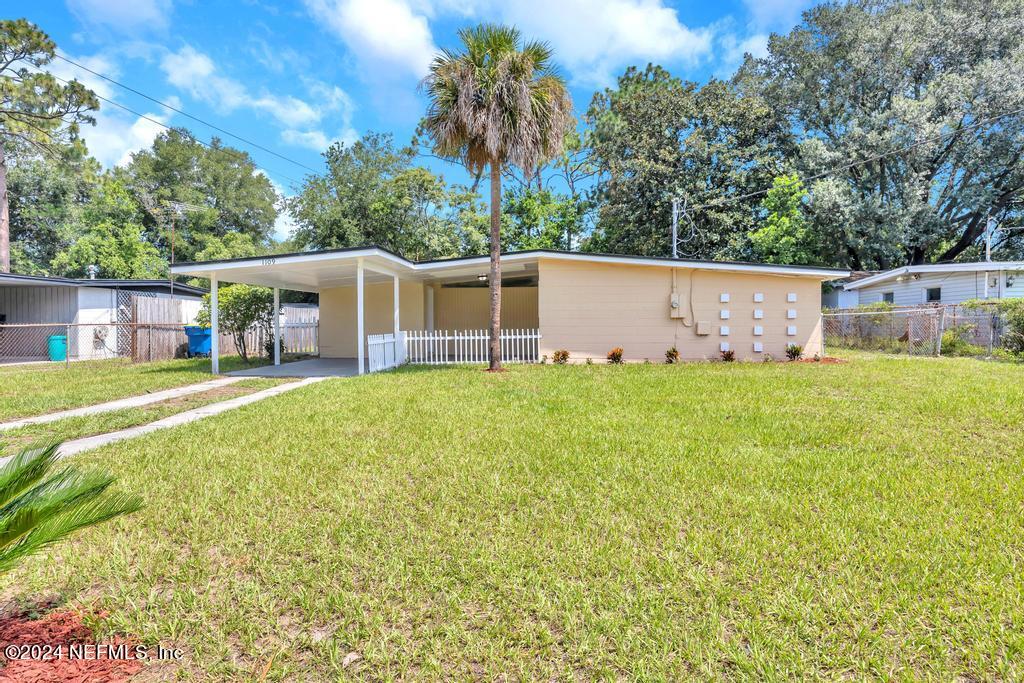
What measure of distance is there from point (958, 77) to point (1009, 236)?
9030mm

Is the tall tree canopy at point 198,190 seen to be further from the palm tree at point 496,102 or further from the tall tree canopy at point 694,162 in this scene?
the palm tree at point 496,102

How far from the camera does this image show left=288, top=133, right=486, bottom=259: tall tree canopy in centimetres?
2203

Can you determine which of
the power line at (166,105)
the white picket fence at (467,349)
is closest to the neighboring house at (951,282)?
the white picket fence at (467,349)

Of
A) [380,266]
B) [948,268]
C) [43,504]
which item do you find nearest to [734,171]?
[948,268]

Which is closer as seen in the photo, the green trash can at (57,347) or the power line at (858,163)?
the green trash can at (57,347)

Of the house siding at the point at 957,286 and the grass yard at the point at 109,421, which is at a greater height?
the house siding at the point at 957,286

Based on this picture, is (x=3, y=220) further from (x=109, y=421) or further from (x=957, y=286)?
(x=957, y=286)

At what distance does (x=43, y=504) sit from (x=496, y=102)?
888 cm

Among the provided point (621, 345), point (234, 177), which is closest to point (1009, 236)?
point (621, 345)

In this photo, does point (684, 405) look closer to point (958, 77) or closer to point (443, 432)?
point (443, 432)

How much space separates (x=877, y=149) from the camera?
63.3 feet

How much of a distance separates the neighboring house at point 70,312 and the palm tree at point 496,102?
42.7ft

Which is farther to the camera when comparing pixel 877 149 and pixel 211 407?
pixel 877 149

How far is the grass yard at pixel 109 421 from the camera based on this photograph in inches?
199
